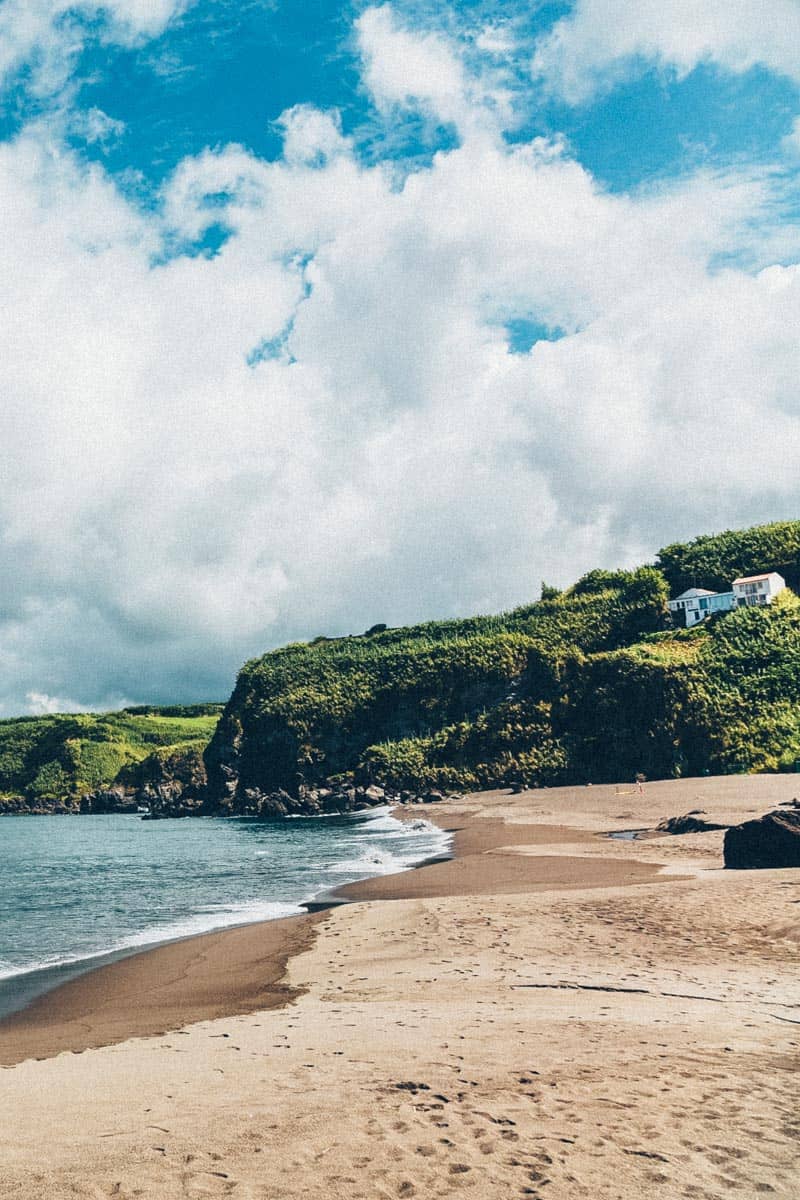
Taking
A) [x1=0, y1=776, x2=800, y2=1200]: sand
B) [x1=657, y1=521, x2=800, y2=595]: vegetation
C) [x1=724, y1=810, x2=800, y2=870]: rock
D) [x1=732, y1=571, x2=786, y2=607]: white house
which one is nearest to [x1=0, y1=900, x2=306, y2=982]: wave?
[x1=0, y1=776, x2=800, y2=1200]: sand

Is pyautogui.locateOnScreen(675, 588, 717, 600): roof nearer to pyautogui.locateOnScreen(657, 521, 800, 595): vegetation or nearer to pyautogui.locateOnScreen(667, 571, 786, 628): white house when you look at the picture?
pyautogui.locateOnScreen(667, 571, 786, 628): white house

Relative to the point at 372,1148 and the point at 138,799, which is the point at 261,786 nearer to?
the point at 138,799

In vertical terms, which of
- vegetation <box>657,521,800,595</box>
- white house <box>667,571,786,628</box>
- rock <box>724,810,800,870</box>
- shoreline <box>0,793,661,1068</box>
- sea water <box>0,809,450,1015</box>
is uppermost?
vegetation <box>657,521,800,595</box>

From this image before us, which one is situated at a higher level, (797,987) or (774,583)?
(774,583)

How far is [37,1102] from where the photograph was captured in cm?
767

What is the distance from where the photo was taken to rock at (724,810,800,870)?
66.0 ft

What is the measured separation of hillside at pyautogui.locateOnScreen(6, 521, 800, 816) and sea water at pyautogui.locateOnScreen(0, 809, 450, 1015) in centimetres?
2174

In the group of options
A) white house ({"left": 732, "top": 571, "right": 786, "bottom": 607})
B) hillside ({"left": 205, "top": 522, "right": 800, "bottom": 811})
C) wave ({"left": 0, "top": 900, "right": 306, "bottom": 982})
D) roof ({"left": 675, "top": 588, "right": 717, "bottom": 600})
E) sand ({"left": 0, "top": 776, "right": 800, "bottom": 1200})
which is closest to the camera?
sand ({"left": 0, "top": 776, "right": 800, "bottom": 1200})

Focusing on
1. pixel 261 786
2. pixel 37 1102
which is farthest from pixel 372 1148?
pixel 261 786

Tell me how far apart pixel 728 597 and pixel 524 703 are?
2439 centimetres

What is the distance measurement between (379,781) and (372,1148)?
3006 inches

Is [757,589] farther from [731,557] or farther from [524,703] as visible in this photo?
[524,703]

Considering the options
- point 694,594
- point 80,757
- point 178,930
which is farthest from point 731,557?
point 80,757

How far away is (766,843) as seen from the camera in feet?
67.4
